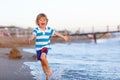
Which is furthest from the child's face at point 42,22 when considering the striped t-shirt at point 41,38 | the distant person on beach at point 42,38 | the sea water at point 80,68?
the sea water at point 80,68

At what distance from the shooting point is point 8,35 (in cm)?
5934

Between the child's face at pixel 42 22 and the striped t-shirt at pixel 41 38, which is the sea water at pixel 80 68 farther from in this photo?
the child's face at pixel 42 22

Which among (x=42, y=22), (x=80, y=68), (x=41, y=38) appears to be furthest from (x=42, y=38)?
(x=80, y=68)

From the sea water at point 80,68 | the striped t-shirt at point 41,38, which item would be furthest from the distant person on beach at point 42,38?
the sea water at point 80,68

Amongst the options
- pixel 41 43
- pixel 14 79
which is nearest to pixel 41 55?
pixel 41 43

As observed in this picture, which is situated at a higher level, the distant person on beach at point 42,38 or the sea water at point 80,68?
the distant person on beach at point 42,38

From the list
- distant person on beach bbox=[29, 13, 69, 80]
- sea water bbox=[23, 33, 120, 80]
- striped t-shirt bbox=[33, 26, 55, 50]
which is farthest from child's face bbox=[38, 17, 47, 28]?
sea water bbox=[23, 33, 120, 80]

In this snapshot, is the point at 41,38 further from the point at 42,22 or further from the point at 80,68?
the point at 80,68

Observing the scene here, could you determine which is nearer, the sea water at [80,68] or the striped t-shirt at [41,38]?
the striped t-shirt at [41,38]

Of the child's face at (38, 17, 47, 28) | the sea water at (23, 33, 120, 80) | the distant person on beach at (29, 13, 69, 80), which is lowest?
the sea water at (23, 33, 120, 80)

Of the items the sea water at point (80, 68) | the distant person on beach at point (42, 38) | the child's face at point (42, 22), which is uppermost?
the child's face at point (42, 22)

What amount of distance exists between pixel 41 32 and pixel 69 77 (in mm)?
2145

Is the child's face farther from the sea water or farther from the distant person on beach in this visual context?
the sea water

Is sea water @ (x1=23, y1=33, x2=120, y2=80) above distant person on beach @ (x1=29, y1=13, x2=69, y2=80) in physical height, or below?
below
